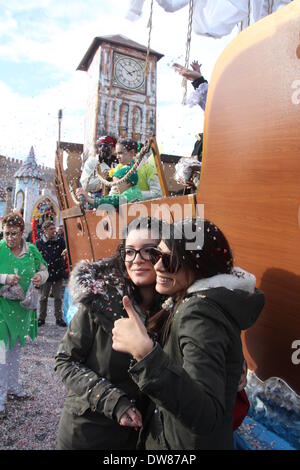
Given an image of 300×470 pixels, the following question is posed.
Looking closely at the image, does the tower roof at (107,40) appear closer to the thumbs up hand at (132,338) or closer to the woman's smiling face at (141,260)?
the woman's smiling face at (141,260)

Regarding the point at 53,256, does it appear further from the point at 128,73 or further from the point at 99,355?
the point at 128,73

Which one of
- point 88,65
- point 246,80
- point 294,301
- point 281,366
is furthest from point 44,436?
point 88,65

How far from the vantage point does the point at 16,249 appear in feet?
11.3

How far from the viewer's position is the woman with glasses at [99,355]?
1.44 meters

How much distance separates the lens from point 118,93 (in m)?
18.6

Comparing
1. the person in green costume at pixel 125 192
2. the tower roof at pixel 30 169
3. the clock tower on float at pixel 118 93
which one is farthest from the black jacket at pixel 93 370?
the tower roof at pixel 30 169

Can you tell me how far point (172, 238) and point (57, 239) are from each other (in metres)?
5.88

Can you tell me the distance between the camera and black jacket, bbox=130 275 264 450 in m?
0.88

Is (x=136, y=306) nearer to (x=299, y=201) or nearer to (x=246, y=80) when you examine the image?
(x=299, y=201)

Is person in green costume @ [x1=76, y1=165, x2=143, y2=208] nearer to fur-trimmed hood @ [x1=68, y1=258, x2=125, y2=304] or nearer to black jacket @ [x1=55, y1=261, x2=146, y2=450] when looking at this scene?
fur-trimmed hood @ [x1=68, y1=258, x2=125, y2=304]

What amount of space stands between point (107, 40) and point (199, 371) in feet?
66.7

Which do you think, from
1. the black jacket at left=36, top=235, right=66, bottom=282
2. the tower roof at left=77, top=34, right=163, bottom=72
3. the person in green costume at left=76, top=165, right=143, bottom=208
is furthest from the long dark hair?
the tower roof at left=77, top=34, right=163, bottom=72

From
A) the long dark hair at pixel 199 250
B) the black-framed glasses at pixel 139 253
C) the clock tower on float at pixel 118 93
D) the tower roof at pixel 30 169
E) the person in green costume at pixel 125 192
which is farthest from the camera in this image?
the tower roof at pixel 30 169

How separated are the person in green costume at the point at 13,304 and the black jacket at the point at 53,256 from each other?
319 cm
